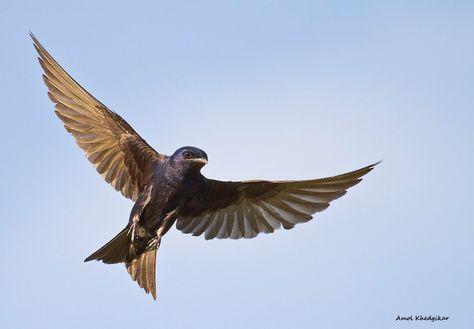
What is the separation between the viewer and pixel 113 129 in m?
9.22

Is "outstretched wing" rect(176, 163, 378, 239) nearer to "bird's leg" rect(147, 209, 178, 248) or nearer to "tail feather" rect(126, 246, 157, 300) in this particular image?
"bird's leg" rect(147, 209, 178, 248)

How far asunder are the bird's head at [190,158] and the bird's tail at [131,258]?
3.02 feet

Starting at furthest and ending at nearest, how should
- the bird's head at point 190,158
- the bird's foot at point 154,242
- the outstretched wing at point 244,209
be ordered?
1. the outstretched wing at point 244,209
2. the bird's foot at point 154,242
3. the bird's head at point 190,158

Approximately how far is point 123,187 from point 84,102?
47.2 inches

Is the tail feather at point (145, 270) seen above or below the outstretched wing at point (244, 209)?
below

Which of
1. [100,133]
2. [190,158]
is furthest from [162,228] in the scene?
[100,133]

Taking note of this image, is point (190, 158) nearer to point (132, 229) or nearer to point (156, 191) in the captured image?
point (156, 191)

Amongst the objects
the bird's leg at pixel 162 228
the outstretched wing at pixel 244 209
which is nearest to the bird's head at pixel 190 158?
the bird's leg at pixel 162 228

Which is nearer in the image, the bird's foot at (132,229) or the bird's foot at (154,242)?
the bird's foot at (132,229)

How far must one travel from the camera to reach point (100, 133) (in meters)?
9.25

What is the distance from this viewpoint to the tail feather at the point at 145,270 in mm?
8406

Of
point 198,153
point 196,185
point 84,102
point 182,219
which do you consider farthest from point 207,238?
point 84,102

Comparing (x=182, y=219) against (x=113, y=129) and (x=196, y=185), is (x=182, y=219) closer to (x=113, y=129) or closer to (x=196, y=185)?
(x=196, y=185)

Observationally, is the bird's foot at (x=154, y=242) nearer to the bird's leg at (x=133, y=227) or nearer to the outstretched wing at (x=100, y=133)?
the bird's leg at (x=133, y=227)
